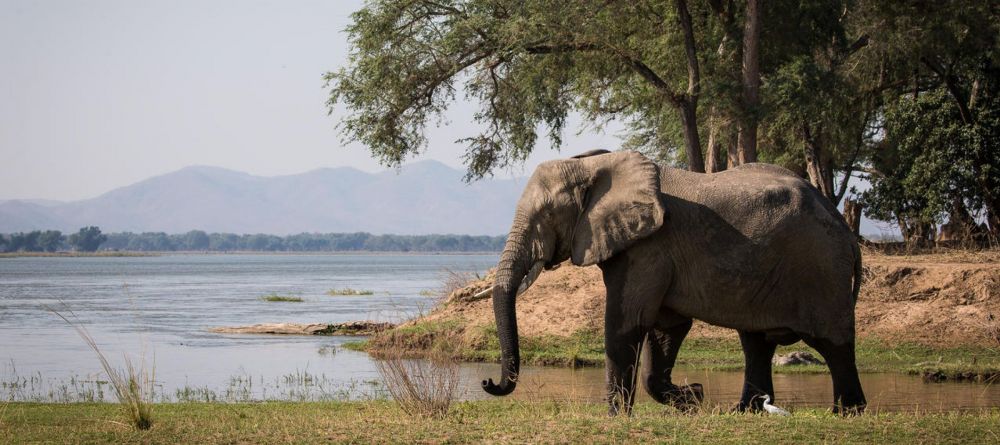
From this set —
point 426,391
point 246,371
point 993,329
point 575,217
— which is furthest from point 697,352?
point 426,391

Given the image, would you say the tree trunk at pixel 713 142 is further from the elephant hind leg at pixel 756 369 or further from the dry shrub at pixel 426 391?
the dry shrub at pixel 426 391

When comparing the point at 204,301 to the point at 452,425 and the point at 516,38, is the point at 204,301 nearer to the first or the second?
the point at 516,38

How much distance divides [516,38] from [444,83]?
11.5ft

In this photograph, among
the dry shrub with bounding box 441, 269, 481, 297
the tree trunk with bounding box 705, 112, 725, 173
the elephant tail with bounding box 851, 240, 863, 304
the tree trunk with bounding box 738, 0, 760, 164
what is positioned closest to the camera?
the elephant tail with bounding box 851, 240, 863, 304

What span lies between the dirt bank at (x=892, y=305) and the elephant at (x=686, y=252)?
10366mm

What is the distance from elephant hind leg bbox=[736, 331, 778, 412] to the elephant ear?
2038 millimetres

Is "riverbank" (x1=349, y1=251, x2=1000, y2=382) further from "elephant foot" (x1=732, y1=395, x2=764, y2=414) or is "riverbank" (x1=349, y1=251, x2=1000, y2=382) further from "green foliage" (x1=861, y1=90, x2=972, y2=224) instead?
"elephant foot" (x1=732, y1=395, x2=764, y2=414)

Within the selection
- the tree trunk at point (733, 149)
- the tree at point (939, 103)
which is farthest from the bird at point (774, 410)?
the tree at point (939, 103)

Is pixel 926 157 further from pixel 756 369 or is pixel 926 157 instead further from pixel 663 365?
pixel 663 365

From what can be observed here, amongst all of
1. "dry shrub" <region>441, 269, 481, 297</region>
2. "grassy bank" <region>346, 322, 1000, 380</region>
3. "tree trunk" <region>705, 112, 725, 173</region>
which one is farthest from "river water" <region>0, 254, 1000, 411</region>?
"tree trunk" <region>705, 112, 725, 173</region>

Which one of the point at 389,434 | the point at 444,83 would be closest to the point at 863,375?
the point at 389,434

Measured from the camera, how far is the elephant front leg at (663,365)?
12961 millimetres

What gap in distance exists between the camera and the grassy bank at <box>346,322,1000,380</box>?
1961cm

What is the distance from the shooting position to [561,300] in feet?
83.1
